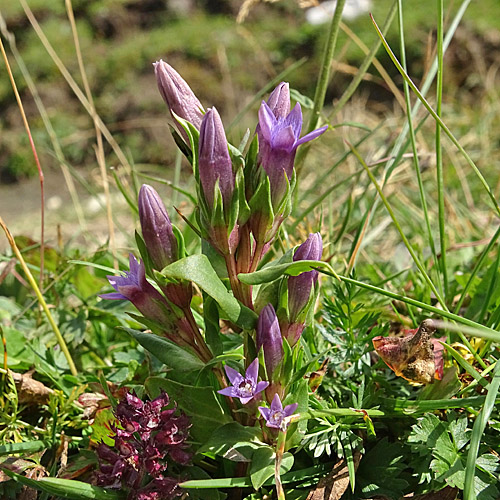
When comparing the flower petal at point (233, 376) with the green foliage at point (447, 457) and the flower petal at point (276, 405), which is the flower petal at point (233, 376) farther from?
the green foliage at point (447, 457)

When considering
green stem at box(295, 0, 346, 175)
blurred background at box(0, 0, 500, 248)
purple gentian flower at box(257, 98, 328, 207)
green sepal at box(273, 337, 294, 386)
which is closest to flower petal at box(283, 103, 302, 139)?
purple gentian flower at box(257, 98, 328, 207)

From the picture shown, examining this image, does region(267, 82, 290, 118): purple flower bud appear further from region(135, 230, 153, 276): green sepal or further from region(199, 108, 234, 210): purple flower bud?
region(135, 230, 153, 276): green sepal

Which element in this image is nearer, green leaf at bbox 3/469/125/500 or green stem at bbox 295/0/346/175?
green leaf at bbox 3/469/125/500

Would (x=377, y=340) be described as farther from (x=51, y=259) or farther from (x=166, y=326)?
(x=51, y=259)

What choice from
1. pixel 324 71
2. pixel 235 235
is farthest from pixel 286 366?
pixel 324 71

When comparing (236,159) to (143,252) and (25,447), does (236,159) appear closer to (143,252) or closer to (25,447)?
(143,252)

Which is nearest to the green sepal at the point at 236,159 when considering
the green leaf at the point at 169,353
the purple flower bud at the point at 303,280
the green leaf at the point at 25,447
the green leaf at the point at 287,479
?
the purple flower bud at the point at 303,280

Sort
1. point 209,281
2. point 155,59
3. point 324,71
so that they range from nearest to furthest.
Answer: point 209,281 → point 324,71 → point 155,59
